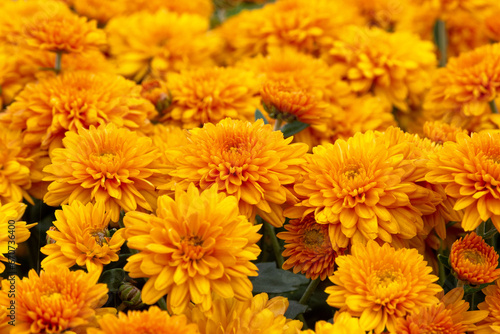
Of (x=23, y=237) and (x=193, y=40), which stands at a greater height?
(x=193, y=40)

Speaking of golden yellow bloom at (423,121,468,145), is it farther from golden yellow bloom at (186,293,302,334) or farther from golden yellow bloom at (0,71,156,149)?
golden yellow bloom at (0,71,156,149)

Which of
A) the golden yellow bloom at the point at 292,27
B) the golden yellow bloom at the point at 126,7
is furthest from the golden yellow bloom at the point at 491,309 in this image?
the golden yellow bloom at the point at 126,7

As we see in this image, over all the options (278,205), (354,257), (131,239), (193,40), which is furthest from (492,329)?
(193,40)

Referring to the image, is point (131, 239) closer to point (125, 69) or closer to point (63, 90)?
point (63, 90)

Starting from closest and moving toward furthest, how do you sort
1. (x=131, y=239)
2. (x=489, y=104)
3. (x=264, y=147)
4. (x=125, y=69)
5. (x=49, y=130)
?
1. (x=131, y=239)
2. (x=264, y=147)
3. (x=49, y=130)
4. (x=489, y=104)
5. (x=125, y=69)

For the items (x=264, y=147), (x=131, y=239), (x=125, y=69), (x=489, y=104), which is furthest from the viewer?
(x=125, y=69)

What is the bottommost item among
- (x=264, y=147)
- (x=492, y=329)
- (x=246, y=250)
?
(x=492, y=329)

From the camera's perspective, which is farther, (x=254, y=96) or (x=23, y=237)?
(x=254, y=96)

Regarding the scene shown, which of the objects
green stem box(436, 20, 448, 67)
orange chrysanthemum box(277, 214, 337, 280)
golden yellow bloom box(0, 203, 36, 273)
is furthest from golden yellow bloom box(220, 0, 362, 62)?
golden yellow bloom box(0, 203, 36, 273)
